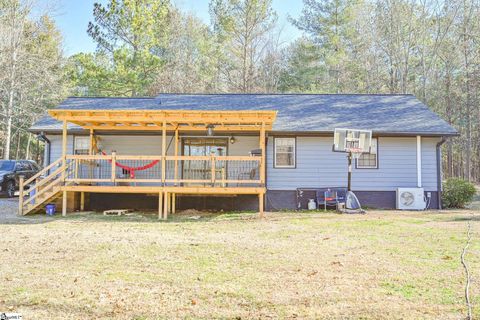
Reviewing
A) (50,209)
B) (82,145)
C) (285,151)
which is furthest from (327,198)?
(82,145)

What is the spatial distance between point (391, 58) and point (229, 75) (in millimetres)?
10018

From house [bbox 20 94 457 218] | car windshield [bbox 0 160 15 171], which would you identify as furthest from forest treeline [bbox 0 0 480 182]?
house [bbox 20 94 457 218]

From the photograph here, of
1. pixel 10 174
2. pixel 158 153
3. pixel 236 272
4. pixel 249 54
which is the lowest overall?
pixel 236 272

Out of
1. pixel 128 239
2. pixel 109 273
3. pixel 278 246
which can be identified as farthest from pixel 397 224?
pixel 109 273

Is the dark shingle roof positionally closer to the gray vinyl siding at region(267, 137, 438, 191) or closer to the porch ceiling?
the gray vinyl siding at region(267, 137, 438, 191)

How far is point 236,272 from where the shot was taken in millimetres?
4402

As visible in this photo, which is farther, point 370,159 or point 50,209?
point 370,159

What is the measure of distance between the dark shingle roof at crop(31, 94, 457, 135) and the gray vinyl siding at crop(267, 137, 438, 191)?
1.83ft

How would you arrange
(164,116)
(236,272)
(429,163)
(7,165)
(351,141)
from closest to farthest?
(236,272), (164,116), (351,141), (429,163), (7,165)

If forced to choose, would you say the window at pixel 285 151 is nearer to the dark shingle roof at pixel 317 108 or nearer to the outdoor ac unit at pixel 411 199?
the dark shingle roof at pixel 317 108

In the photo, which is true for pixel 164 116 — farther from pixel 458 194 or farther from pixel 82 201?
pixel 458 194

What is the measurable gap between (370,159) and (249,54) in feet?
46.5

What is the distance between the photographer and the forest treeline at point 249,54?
21.6 m

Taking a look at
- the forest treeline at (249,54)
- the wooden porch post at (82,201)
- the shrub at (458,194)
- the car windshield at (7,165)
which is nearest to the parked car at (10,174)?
the car windshield at (7,165)
